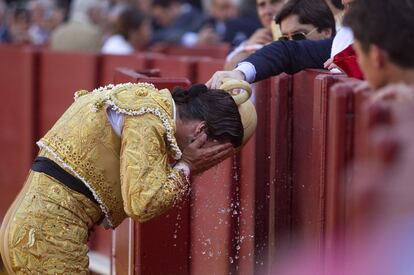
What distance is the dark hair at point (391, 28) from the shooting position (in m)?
2.94

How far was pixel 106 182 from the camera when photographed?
3.92 metres

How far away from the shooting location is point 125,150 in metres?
3.66

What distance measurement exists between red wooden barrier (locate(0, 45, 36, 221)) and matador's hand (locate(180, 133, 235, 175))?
17.3 feet

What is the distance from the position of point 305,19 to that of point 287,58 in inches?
31.0

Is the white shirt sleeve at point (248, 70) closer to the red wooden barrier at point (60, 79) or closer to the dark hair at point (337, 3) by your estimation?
the dark hair at point (337, 3)

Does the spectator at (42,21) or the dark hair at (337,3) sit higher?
the spectator at (42,21)

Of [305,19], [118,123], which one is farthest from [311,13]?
[118,123]

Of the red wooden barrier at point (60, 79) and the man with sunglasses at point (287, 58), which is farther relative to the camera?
the red wooden barrier at point (60, 79)

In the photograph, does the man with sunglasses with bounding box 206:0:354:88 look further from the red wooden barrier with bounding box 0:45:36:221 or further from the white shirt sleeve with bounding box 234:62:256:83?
the red wooden barrier with bounding box 0:45:36:221

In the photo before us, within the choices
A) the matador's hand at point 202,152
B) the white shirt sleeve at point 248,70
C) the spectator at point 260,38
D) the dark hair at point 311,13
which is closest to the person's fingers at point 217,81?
the white shirt sleeve at point 248,70

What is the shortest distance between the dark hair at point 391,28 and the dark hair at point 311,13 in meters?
1.97

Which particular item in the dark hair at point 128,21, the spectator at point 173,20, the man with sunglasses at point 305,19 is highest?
the spectator at point 173,20

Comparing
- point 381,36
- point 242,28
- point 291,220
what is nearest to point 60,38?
point 242,28

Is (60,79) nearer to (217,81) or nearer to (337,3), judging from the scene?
(337,3)
